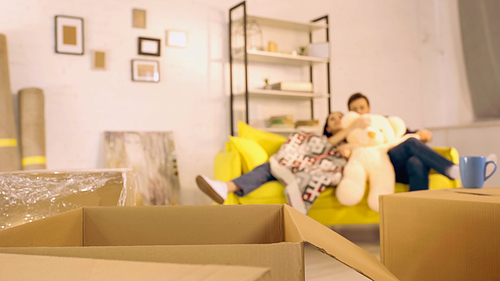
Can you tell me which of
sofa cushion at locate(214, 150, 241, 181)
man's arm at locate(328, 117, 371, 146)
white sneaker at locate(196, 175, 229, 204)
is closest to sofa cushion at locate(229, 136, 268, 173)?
sofa cushion at locate(214, 150, 241, 181)

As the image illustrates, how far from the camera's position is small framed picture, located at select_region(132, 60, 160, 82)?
9.69 feet

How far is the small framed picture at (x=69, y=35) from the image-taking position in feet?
8.88

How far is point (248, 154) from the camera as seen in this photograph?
89.7 inches

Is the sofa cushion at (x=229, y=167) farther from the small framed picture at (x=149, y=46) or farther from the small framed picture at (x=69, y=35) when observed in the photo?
the small framed picture at (x=69, y=35)

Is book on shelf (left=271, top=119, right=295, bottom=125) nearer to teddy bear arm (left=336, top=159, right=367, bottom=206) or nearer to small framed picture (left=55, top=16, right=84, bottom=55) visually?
teddy bear arm (left=336, top=159, right=367, bottom=206)

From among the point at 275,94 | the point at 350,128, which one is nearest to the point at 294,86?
the point at 275,94

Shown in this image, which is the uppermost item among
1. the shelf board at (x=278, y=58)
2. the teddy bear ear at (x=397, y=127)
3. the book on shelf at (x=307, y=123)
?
the shelf board at (x=278, y=58)

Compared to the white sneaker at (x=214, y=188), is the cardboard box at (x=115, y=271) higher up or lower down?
higher up

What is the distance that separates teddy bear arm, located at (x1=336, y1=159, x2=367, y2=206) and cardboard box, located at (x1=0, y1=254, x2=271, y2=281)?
5.94ft

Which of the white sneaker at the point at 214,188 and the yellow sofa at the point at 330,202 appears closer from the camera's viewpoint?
the white sneaker at the point at 214,188

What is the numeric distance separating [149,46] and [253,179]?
160cm

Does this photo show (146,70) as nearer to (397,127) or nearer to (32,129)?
(32,129)

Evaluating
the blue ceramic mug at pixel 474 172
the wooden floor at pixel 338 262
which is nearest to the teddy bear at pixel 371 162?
the wooden floor at pixel 338 262

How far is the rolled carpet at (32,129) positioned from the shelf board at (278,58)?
161cm
